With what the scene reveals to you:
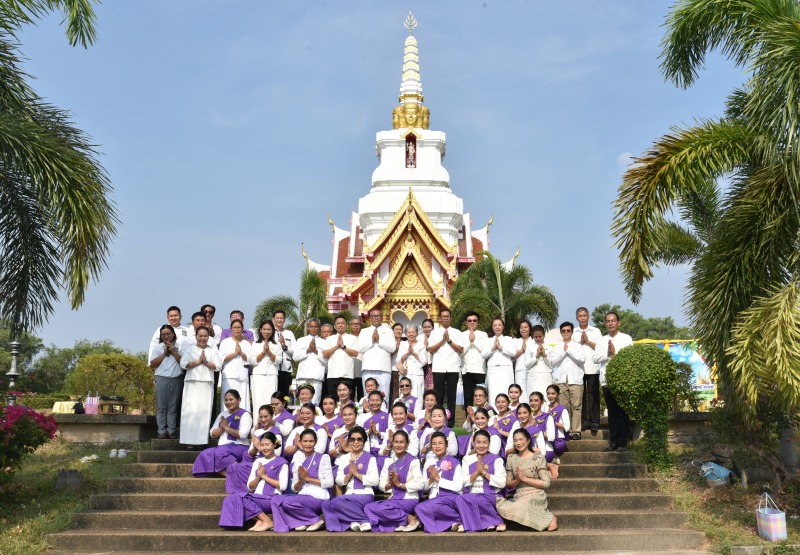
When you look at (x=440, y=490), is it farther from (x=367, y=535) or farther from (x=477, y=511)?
(x=367, y=535)

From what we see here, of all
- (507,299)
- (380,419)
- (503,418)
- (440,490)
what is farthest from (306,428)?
(507,299)

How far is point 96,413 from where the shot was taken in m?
11.6

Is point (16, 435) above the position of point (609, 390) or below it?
below

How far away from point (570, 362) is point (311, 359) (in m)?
3.33

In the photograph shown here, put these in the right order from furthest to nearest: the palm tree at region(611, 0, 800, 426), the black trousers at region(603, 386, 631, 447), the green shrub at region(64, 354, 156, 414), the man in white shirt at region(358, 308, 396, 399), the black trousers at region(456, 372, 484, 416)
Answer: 1. the green shrub at region(64, 354, 156, 414)
2. the black trousers at region(456, 372, 484, 416)
3. the man in white shirt at region(358, 308, 396, 399)
4. the black trousers at region(603, 386, 631, 447)
5. the palm tree at region(611, 0, 800, 426)

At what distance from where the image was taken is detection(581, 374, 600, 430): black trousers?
10625mm

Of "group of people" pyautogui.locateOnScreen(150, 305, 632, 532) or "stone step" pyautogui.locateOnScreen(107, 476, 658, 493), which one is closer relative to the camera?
"group of people" pyautogui.locateOnScreen(150, 305, 632, 532)

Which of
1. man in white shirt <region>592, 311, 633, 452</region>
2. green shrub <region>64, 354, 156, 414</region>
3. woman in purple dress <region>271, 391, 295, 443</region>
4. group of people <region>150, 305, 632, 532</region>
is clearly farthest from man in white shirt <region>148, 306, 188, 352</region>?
green shrub <region>64, 354, 156, 414</region>

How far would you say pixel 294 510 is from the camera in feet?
26.2

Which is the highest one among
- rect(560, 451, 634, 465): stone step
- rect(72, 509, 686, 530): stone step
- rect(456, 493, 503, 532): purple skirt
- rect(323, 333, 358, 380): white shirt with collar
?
rect(323, 333, 358, 380): white shirt with collar

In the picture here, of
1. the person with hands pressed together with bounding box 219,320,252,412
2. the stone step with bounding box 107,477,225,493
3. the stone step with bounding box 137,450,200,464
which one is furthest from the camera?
the person with hands pressed together with bounding box 219,320,252,412

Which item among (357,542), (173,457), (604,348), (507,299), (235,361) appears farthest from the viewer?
(507,299)

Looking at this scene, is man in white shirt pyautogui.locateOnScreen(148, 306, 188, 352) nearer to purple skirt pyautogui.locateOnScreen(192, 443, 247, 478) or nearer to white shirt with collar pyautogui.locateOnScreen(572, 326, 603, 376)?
purple skirt pyautogui.locateOnScreen(192, 443, 247, 478)

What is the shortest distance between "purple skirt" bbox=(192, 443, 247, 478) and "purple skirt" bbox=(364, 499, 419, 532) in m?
1.80
